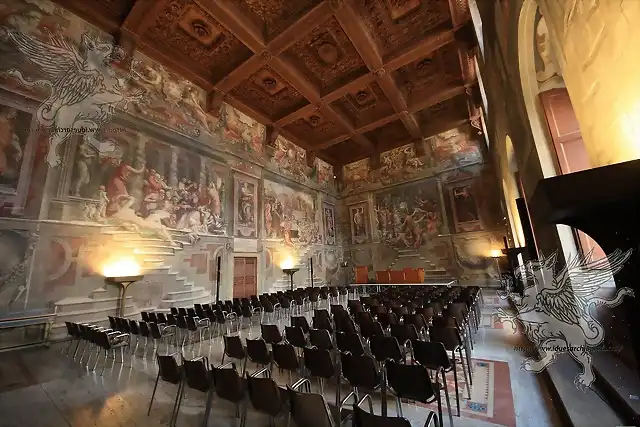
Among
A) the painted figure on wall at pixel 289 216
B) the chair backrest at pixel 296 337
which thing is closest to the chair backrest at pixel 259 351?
the chair backrest at pixel 296 337

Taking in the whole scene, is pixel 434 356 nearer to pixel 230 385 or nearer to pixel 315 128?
pixel 230 385

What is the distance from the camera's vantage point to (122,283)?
672 centimetres

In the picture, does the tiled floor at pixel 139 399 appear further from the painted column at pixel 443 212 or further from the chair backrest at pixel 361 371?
the painted column at pixel 443 212

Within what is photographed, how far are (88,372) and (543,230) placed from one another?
765 centimetres

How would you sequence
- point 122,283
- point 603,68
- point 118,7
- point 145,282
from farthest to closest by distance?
1. point 118,7
2. point 145,282
3. point 122,283
4. point 603,68

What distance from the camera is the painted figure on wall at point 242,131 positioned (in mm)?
11523

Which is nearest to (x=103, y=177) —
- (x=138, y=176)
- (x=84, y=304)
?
(x=138, y=176)

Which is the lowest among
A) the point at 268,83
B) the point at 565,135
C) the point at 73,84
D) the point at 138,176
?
the point at 565,135

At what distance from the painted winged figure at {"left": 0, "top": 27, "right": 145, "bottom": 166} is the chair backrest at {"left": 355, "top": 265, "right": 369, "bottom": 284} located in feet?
45.1

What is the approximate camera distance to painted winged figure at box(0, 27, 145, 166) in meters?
6.35

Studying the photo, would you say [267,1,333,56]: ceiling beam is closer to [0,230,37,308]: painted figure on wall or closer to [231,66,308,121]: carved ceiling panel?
[231,66,308,121]: carved ceiling panel

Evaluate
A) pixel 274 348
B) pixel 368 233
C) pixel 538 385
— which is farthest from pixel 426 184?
pixel 274 348

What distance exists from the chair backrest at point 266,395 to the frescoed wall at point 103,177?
626 centimetres

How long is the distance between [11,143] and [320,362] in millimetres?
8123
